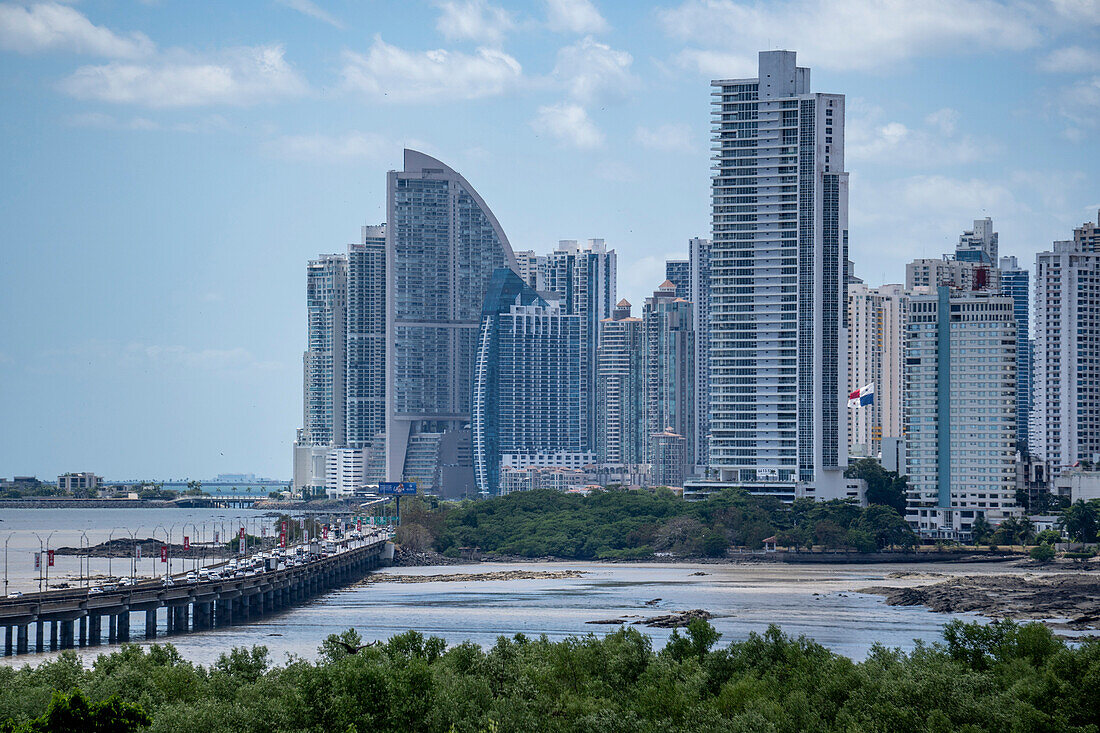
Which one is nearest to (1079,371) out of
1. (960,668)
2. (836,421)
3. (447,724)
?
(836,421)

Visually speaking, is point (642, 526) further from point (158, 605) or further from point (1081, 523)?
point (158, 605)

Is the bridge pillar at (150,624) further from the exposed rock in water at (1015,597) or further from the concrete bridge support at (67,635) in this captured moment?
the exposed rock in water at (1015,597)

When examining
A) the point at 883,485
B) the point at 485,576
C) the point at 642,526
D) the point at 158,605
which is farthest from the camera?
the point at 642,526

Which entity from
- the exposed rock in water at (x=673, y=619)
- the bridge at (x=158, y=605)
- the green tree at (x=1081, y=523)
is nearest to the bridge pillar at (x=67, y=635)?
the bridge at (x=158, y=605)

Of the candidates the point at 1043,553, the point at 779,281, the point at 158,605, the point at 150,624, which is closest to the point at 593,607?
the point at 158,605

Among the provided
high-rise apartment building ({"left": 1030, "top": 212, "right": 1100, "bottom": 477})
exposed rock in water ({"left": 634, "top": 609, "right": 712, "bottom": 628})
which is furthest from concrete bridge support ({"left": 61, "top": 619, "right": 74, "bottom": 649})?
Answer: high-rise apartment building ({"left": 1030, "top": 212, "right": 1100, "bottom": 477})

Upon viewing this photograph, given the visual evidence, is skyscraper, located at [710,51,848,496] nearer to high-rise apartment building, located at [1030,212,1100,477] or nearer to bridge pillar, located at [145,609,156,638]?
high-rise apartment building, located at [1030,212,1100,477]
